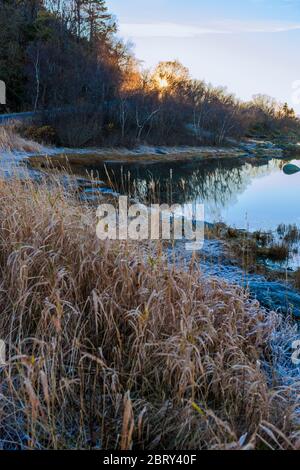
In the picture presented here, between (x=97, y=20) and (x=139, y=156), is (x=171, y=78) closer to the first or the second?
(x=97, y=20)

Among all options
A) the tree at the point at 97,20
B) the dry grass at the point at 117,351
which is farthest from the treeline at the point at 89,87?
the dry grass at the point at 117,351

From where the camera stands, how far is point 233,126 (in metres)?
45.7

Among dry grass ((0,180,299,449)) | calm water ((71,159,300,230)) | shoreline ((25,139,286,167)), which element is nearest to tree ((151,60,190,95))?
shoreline ((25,139,286,167))

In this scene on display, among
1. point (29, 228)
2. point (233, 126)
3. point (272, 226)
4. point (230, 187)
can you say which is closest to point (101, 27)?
point (233, 126)

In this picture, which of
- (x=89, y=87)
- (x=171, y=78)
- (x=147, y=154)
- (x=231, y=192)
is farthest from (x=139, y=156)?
(x=171, y=78)

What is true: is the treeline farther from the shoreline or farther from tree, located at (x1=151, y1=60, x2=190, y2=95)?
the shoreline

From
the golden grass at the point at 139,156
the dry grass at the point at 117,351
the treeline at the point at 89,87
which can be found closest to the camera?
the dry grass at the point at 117,351

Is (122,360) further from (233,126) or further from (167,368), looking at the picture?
(233,126)

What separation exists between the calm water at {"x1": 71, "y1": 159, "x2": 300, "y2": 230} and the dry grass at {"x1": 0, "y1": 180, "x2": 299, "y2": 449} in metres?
4.71

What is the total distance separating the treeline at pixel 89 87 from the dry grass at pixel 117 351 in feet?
72.4

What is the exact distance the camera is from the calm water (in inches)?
485

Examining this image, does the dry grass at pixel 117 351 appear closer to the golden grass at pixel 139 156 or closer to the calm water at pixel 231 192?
the calm water at pixel 231 192

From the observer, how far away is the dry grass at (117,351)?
2.22 metres
